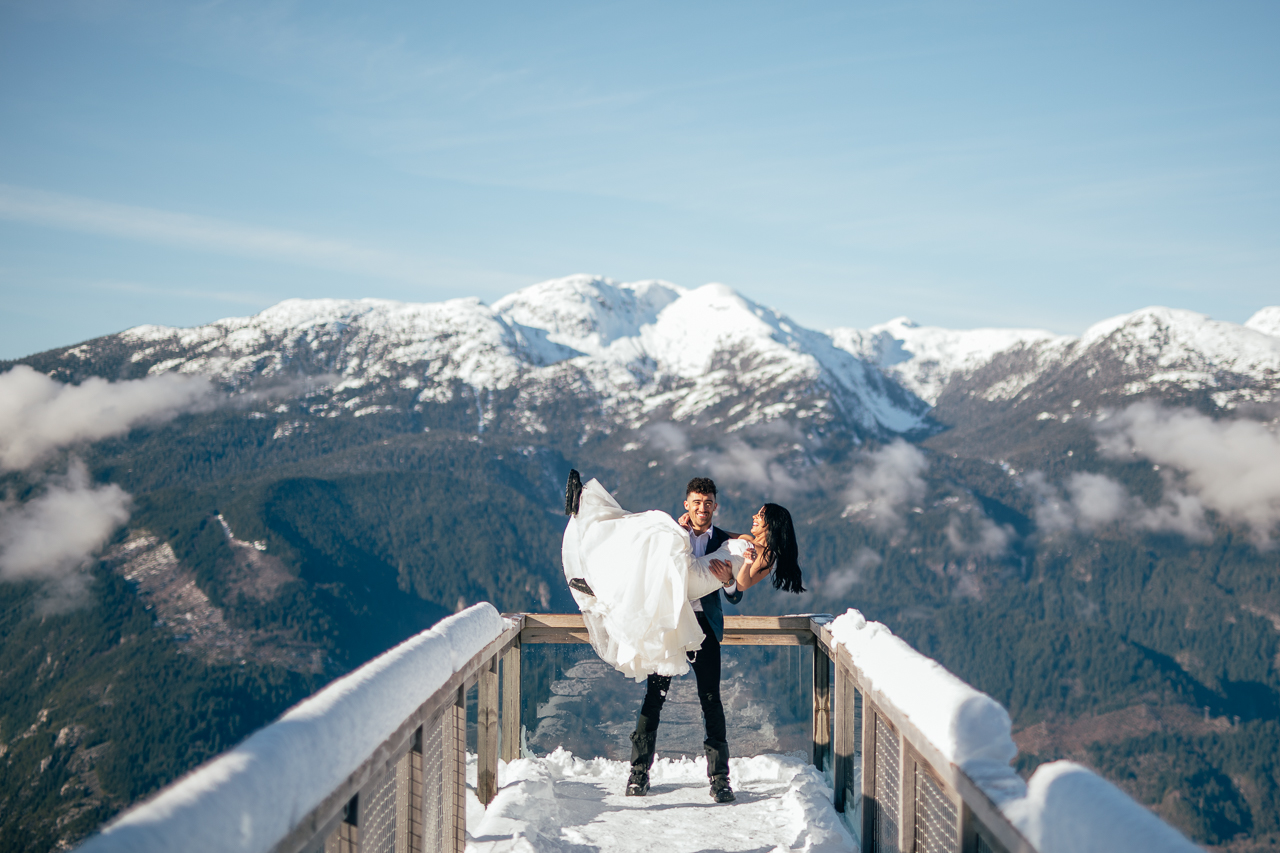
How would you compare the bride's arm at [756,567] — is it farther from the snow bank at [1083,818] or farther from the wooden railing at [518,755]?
the snow bank at [1083,818]

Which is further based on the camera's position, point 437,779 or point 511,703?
point 511,703

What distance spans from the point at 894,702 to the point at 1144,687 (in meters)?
210

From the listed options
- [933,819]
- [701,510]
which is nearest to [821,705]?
Answer: [701,510]

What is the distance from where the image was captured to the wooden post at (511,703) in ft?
19.6

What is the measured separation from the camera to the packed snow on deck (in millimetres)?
4609

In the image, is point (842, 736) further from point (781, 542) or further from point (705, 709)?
point (781, 542)

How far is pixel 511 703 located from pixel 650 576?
2.12 meters

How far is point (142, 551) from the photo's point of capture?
19550 cm

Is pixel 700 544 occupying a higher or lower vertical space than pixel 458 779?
higher

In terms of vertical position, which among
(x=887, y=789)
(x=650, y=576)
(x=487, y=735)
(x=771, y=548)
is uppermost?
(x=771, y=548)

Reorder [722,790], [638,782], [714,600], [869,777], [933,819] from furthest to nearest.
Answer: [638,782] → [722,790] → [714,600] → [869,777] → [933,819]

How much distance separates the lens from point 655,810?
5312 millimetres

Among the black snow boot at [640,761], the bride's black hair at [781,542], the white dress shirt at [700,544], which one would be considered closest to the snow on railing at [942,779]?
the bride's black hair at [781,542]

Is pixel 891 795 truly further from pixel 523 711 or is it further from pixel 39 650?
pixel 39 650
